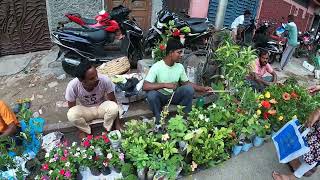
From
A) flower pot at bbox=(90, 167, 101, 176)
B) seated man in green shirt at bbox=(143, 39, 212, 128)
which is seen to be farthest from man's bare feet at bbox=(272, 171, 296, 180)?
flower pot at bbox=(90, 167, 101, 176)

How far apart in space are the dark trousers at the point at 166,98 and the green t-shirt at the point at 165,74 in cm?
11

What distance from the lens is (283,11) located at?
38.5 feet

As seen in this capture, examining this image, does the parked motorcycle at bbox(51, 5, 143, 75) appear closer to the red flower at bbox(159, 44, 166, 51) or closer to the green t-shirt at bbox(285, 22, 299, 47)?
the red flower at bbox(159, 44, 166, 51)

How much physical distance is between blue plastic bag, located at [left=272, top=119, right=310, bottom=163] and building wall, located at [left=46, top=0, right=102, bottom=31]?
5489 millimetres

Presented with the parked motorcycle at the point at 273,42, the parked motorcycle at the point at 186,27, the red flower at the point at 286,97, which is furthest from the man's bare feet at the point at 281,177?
the parked motorcycle at the point at 273,42

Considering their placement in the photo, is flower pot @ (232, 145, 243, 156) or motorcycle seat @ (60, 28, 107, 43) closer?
flower pot @ (232, 145, 243, 156)

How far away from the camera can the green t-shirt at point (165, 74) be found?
4117mm

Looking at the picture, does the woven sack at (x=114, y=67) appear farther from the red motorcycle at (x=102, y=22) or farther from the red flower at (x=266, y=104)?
the red flower at (x=266, y=104)

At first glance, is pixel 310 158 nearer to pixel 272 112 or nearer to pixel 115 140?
pixel 272 112

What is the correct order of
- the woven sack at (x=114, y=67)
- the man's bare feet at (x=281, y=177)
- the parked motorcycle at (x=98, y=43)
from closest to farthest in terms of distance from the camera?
the man's bare feet at (x=281, y=177)
the parked motorcycle at (x=98, y=43)
the woven sack at (x=114, y=67)

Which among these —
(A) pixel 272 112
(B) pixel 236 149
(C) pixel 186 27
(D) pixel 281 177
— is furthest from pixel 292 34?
(D) pixel 281 177

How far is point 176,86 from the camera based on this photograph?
4.17 meters

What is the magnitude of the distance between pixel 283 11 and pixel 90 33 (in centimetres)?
939

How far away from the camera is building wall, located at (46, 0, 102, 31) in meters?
6.70
